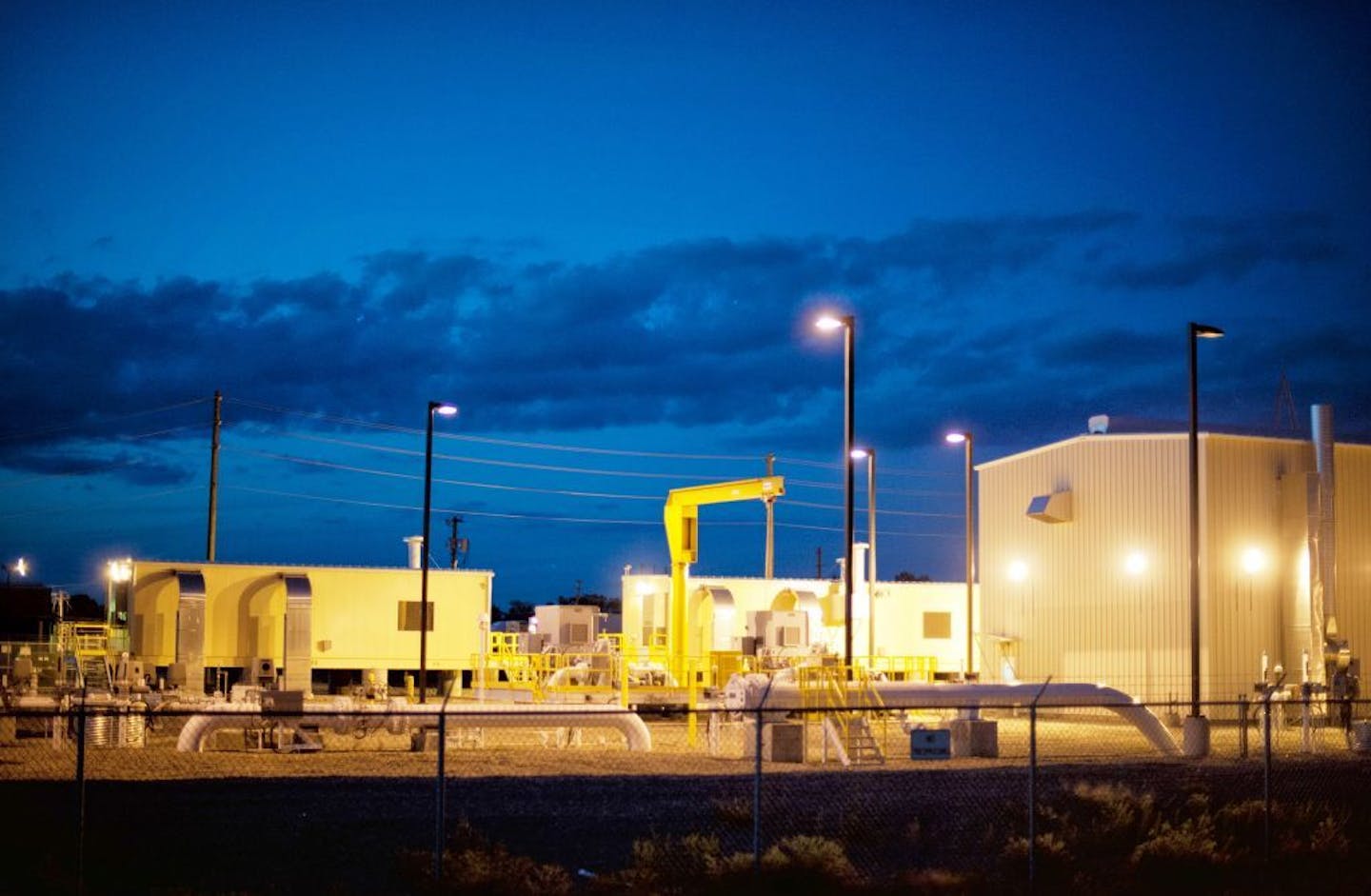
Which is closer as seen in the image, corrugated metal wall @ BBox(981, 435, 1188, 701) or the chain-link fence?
the chain-link fence

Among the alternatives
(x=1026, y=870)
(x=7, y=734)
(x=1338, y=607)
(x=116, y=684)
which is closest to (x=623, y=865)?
(x=1026, y=870)

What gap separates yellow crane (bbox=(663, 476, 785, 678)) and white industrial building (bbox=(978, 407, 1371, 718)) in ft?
33.7

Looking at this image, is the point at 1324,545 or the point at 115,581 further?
the point at 115,581

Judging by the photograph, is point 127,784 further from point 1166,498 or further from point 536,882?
point 1166,498

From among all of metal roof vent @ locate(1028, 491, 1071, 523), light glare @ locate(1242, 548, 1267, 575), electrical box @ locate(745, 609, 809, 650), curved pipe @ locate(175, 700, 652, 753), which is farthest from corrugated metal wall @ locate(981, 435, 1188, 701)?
curved pipe @ locate(175, 700, 652, 753)

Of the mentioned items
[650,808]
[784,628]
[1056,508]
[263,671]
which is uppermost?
[1056,508]

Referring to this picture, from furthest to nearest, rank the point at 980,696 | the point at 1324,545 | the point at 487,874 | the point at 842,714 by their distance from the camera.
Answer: the point at 1324,545 < the point at 980,696 < the point at 842,714 < the point at 487,874

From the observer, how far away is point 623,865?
1655 cm

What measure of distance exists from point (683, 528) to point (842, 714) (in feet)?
43.6

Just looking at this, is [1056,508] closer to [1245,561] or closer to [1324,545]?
[1245,561]

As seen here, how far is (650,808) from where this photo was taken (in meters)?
20.8

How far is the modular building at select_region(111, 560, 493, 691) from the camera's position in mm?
45188

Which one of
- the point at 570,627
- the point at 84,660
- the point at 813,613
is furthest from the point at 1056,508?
the point at 84,660

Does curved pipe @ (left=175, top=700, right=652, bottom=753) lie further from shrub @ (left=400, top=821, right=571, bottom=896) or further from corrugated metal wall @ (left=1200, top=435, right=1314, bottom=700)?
corrugated metal wall @ (left=1200, top=435, right=1314, bottom=700)
